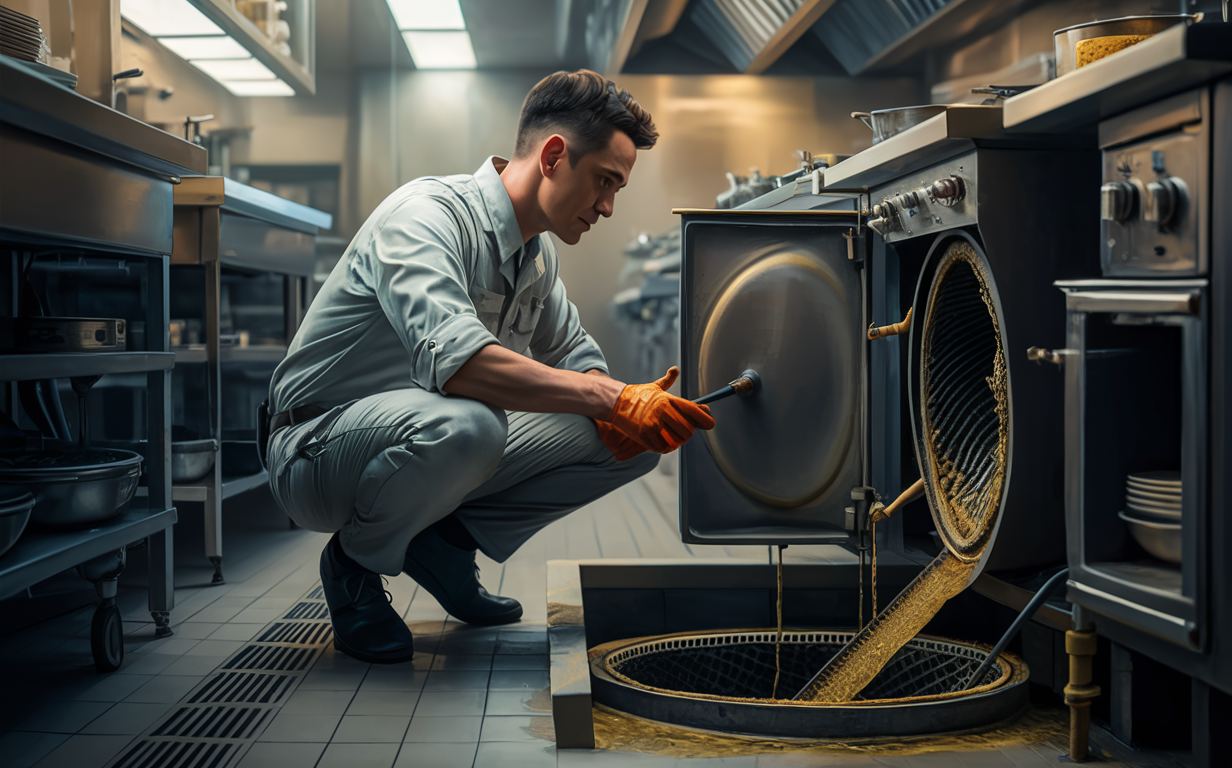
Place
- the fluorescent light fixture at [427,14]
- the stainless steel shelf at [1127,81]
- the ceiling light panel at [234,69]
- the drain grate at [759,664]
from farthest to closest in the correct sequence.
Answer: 1. the fluorescent light fixture at [427,14]
2. the ceiling light panel at [234,69]
3. the drain grate at [759,664]
4. the stainless steel shelf at [1127,81]

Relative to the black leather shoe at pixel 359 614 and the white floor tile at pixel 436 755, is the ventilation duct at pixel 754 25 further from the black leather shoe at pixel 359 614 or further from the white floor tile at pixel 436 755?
the white floor tile at pixel 436 755

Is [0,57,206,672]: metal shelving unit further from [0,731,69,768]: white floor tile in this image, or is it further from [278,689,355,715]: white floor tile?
[278,689,355,715]: white floor tile

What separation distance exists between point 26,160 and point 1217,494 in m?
1.50

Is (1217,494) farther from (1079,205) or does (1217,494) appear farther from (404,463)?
(404,463)

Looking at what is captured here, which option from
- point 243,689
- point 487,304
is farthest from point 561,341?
point 243,689

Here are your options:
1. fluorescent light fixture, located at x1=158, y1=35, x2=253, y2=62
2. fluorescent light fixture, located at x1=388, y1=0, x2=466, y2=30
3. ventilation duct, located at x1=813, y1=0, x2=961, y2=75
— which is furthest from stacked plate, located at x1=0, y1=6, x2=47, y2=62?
fluorescent light fixture, located at x1=388, y1=0, x2=466, y2=30

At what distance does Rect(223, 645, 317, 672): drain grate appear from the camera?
1.53m

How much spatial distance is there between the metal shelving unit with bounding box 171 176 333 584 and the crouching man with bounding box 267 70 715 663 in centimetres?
57

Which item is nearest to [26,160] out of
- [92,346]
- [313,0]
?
[92,346]

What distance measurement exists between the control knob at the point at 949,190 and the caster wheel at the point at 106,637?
1.44 meters

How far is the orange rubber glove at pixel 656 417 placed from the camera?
1420 millimetres

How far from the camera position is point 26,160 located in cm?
127

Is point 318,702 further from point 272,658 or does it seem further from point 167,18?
point 167,18

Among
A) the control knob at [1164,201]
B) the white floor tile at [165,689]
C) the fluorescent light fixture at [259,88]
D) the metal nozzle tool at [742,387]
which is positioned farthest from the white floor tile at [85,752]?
the fluorescent light fixture at [259,88]
